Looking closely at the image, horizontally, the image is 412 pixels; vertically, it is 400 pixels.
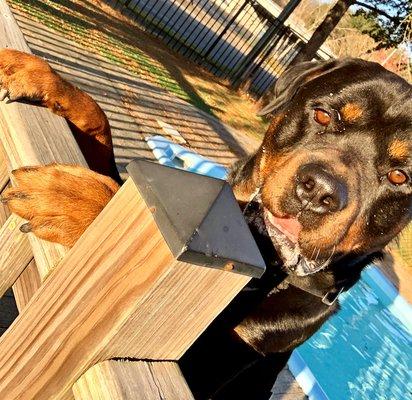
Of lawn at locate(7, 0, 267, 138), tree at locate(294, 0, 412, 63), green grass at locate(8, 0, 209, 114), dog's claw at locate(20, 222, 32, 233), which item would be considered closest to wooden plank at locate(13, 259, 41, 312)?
dog's claw at locate(20, 222, 32, 233)

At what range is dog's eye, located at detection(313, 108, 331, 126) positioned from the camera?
2691 millimetres

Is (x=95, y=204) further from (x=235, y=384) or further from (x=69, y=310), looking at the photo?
(x=235, y=384)

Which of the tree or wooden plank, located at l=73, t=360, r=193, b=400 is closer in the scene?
wooden plank, located at l=73, t=360, r=193, b=400

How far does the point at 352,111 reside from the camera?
2.70m

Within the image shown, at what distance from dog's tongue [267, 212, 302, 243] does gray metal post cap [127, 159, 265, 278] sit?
1.31 m

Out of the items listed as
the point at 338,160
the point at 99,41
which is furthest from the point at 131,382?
the point at 99,41

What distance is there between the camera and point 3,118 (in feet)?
5.67

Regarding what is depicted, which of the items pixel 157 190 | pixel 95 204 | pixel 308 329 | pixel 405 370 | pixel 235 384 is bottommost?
pixel 405 370

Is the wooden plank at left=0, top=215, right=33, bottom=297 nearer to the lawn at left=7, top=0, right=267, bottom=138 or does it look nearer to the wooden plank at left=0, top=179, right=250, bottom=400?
the wooden plank at left=0, top=179, right=250, bottom=400

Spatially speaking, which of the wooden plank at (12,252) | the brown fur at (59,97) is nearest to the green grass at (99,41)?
the brown fur at (59,97)

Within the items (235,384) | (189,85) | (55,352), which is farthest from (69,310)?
(189,85)

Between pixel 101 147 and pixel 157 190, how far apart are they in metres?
1.47

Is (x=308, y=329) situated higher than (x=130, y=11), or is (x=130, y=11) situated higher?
(x=308, y=329)

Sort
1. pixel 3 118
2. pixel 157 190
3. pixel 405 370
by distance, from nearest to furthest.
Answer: pixel 157 190 < pixel 3 118 < pixel 405 370
